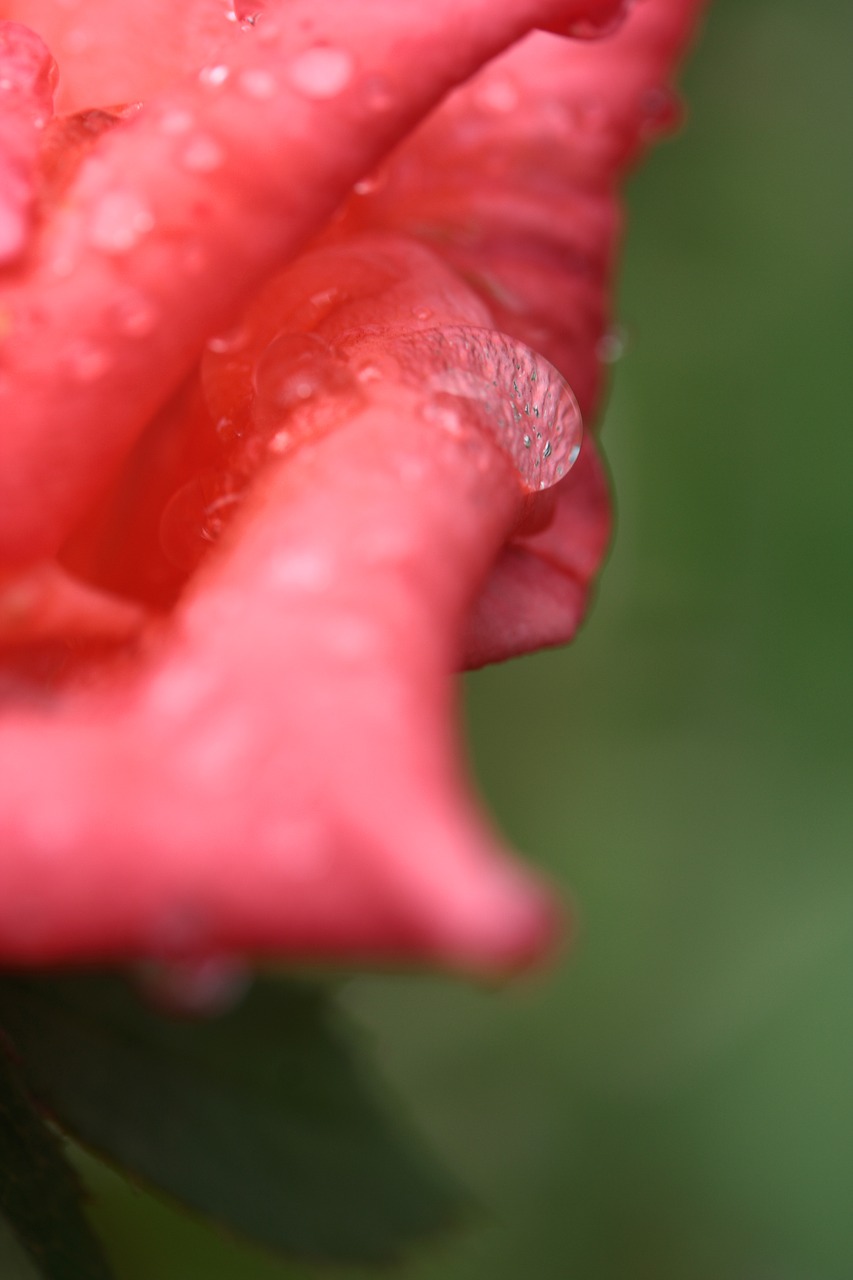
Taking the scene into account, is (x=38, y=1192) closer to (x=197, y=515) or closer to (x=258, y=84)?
(x=197, y=515)

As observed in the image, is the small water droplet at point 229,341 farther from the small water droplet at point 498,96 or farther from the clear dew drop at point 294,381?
the small water droplet at point 498,96

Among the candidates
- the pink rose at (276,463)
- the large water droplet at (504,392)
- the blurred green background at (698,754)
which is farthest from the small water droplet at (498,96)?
the blurred green background at (698,754)

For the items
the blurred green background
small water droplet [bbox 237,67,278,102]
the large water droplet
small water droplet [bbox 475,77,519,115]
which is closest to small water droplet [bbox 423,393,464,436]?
the large water droplet

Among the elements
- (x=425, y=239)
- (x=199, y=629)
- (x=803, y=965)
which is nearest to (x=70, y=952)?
(x=199, y=629)

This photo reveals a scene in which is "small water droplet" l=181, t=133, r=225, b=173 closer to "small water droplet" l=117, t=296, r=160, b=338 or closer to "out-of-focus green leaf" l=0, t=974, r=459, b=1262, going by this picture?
"small water droplet" l=117, t=296, r=160, b=338

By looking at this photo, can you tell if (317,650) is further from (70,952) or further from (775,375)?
(775,375)

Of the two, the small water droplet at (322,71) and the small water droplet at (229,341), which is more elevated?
the small water droplet at (322,71)

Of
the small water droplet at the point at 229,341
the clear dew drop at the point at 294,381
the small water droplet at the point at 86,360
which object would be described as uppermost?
the small water droplet at the point at 86,360
